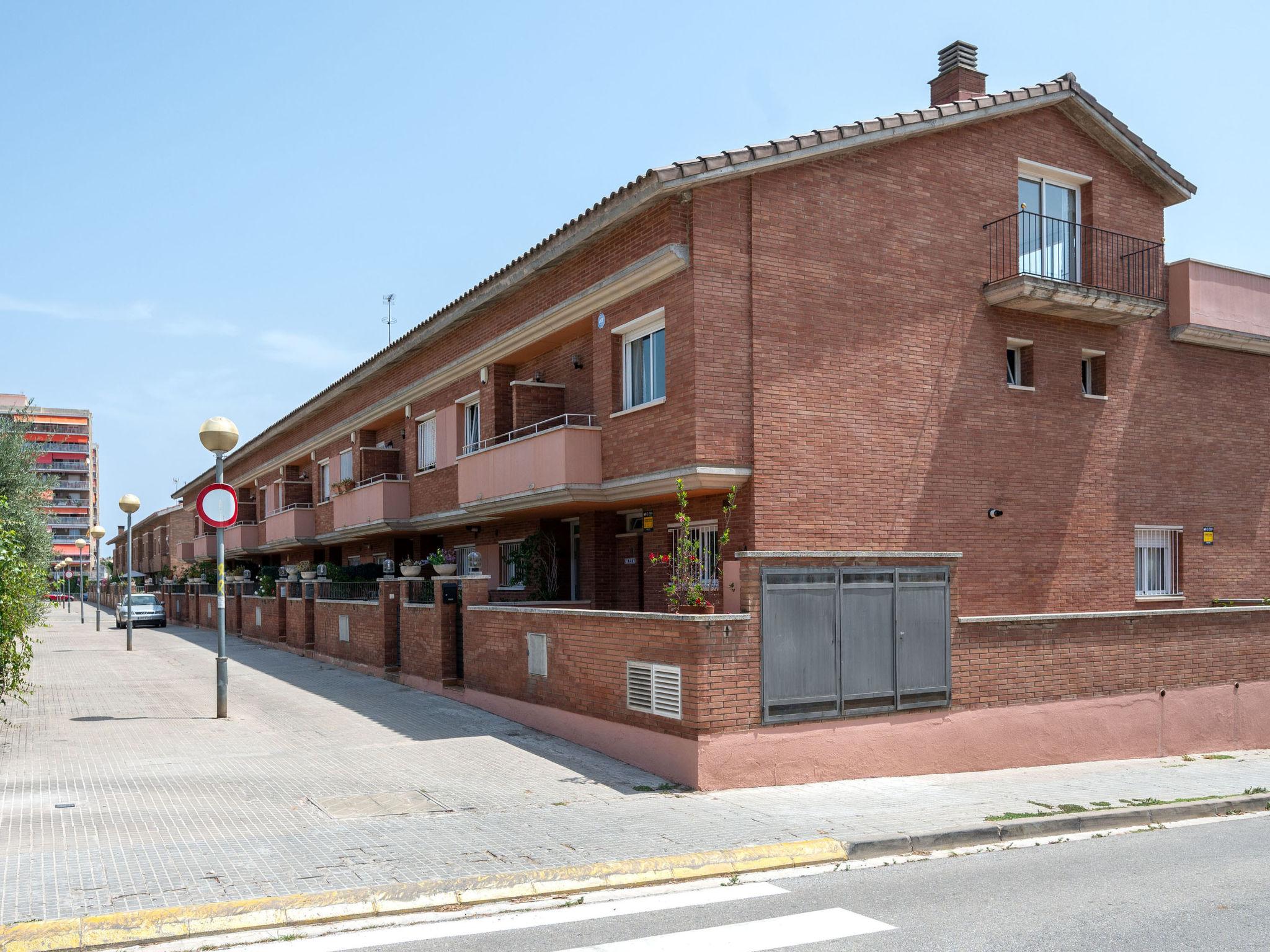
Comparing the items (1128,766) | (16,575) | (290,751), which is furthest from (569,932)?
(1128,766)

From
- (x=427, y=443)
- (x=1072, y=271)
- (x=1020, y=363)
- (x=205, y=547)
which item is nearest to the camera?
(x=1020, y=363)

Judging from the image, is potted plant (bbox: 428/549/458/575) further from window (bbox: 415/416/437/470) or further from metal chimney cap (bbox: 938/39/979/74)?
metal chimney cap (bbox: 938/39/979/74)

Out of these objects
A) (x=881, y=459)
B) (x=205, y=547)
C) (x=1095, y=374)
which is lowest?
(x=205, y=547)

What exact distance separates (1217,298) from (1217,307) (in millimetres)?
157

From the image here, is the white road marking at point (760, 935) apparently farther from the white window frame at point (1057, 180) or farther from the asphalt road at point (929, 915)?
the white window frame at point (1057, 180)

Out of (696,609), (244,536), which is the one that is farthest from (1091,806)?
(244,536)

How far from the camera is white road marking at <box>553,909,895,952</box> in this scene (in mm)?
5852

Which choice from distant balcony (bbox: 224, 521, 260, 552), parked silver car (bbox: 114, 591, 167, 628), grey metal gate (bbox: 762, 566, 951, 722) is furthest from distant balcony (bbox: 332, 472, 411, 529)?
parked silver car (bbox: 114, 591, 167, 628)

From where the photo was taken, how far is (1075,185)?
1634 cm

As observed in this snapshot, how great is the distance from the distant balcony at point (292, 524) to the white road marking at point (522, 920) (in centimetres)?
2347

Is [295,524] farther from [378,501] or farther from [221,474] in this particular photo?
[221,474]

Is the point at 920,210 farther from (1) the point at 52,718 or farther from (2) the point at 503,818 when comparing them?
(1) the point at 52,718

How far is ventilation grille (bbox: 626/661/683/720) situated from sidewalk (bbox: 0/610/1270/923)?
2.29 ft

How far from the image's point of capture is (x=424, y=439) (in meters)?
22.3
